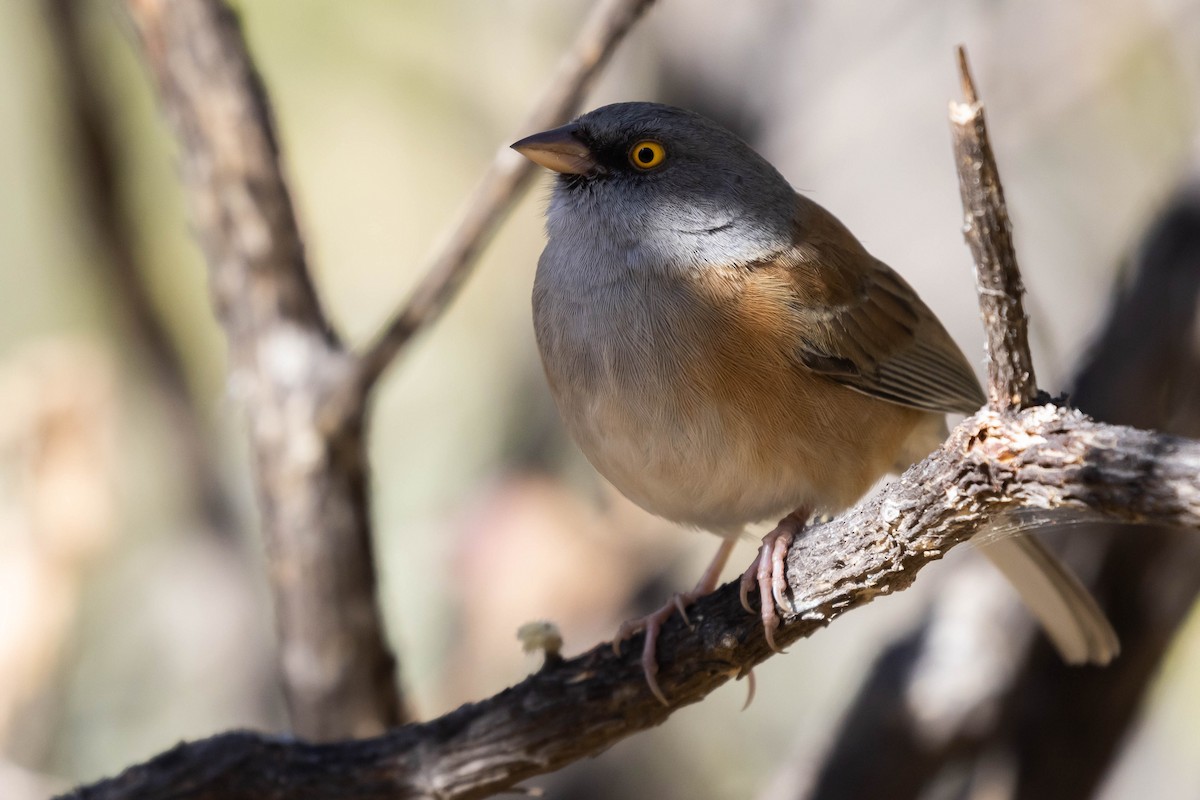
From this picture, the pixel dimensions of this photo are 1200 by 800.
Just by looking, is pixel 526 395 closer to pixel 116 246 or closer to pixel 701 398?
pixel 116 246

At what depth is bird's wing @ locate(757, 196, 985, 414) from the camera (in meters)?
2.68

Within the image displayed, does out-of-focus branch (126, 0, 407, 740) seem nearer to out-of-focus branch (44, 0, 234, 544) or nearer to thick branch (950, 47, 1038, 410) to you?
out-of-focus branch (44, 0, 234, 544)

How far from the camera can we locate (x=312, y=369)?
130 inches

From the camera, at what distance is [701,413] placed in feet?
8.10

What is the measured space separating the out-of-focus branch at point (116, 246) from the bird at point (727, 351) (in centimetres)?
244

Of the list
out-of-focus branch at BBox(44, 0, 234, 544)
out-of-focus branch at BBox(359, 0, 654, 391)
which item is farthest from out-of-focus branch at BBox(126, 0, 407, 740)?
out-of-focus branch at BBox(44, 0, 234, 544)

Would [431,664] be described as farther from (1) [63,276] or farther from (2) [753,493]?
(2) [753,493]

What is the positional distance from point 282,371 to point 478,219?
73 centimetres

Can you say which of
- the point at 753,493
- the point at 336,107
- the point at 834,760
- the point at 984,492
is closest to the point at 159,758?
the point at 753,493

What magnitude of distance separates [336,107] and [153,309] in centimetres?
222

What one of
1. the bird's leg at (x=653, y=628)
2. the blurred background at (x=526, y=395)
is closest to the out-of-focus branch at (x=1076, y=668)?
the blurred background at (x=526, y=395)

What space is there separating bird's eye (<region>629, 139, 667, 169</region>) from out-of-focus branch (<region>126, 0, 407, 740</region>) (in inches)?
39.0

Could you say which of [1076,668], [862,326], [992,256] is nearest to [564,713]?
[862,326]

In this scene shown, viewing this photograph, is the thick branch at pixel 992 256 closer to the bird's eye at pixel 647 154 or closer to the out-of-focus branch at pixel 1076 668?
the bird's eye at pixel 647 154
